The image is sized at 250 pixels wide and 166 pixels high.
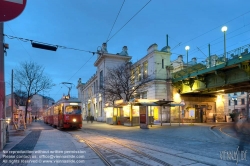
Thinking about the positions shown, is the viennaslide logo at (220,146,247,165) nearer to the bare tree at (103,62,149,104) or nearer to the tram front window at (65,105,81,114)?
the tram front window at (65,105,81,114)

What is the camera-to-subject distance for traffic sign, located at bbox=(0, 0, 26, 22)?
2.64 meters

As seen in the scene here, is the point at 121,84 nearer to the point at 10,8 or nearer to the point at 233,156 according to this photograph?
the point at 233,156

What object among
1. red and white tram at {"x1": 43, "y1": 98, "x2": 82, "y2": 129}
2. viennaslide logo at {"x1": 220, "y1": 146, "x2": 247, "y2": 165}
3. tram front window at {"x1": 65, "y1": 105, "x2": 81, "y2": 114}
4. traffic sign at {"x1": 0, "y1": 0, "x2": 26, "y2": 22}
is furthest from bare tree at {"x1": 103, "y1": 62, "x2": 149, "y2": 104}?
traffic sign at {"x1": 0, "y1": 0, "x2": 26, "y2": 22}

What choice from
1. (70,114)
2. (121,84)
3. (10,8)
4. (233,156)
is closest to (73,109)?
(70,114)

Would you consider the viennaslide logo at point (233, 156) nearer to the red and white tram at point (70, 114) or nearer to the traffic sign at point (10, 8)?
the traffic sign at point (10, 8)

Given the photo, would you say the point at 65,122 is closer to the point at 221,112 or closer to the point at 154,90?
the point at 154,90

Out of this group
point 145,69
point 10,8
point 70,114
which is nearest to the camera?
point 10,8

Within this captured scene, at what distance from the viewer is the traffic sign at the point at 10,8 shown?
264 cm

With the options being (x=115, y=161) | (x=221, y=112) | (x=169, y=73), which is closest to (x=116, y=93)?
(x=169, y=73)

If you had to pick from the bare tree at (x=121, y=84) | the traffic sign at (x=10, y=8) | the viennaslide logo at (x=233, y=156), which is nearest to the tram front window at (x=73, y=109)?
the bare tree at (x=121, y=84)

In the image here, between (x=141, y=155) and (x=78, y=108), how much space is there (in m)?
15.8

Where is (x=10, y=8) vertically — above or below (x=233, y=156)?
above

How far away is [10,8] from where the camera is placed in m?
2.69

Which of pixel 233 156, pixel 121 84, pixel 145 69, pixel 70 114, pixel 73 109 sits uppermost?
pixel 145 69
